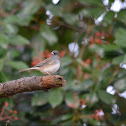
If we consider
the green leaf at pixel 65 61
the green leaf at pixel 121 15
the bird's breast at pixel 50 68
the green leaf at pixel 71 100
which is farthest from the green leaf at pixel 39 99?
the green leaf at pixel 121 15

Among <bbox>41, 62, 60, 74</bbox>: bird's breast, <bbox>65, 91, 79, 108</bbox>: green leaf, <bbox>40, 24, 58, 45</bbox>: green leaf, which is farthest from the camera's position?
<bbox>40, 24, 58, 45</bbox>: green leaf

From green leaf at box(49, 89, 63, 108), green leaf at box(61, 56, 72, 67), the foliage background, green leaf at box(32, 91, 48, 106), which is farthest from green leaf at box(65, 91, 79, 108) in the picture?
green leaf at box(61, 56, 72, 67)

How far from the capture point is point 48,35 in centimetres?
546

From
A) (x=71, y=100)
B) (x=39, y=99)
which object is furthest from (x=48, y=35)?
(x=71, y=100)

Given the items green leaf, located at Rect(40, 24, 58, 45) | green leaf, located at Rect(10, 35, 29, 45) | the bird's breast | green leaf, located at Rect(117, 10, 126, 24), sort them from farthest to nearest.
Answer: green leaf, located at Rect(40, 24, 58, 45) < green leaf, located at Rect(10, 35, 29, 45) < the bird's breast < green leaf, located at Rect(117, 10, 126, 24)

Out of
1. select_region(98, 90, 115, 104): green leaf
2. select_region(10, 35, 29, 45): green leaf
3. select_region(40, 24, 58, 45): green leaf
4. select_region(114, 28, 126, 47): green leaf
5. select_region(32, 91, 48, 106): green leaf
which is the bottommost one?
select_region(98, 90, 115, 104): green leaf

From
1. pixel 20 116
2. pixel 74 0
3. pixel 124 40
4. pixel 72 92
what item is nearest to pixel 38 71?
pixel 72 92

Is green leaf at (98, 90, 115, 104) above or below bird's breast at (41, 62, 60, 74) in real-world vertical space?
below

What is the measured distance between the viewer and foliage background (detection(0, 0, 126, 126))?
176 inches

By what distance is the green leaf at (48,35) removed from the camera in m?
5.45

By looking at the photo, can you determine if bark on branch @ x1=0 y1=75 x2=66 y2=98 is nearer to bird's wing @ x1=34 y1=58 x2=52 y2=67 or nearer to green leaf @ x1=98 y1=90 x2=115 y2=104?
bird's wing @ x1=34 y1=58 x2=52 y2=67

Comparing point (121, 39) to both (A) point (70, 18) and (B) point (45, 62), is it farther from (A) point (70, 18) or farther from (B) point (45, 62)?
(A) point (70, 18)

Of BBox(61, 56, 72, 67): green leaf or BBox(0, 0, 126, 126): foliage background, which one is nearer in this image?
BBox(0, 0, 126, 126): foliage background

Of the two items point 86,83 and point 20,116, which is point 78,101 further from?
point 20,116
